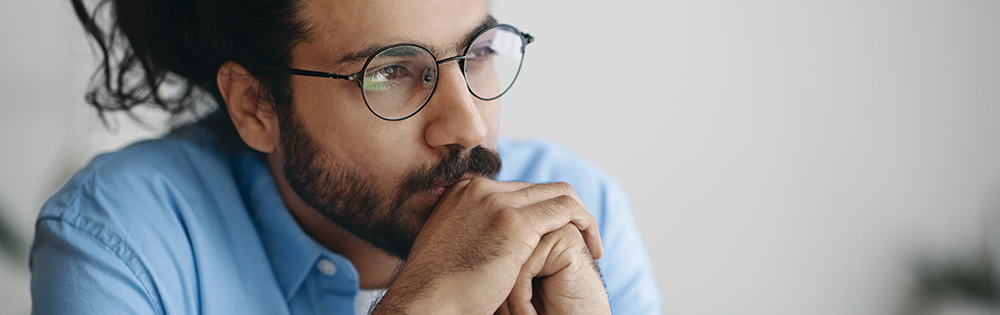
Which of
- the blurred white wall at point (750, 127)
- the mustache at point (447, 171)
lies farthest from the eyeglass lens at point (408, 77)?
the blurred white wall at point (750, 127)

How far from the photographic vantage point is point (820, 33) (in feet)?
6.70

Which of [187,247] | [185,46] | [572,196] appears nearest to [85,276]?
[187,247]

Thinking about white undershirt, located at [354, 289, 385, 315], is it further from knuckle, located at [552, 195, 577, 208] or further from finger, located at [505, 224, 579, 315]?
knuckle, located at [552, 195, 577, 208]

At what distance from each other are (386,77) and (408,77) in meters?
0.05

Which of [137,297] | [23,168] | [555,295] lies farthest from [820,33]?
[23,168]

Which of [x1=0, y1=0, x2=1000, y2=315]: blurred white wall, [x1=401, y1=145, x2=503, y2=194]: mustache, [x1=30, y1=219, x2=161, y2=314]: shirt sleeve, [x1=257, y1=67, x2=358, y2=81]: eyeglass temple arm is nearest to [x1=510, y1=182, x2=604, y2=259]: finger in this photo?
[x1=401, y1=145, x2=503, y2=194]: mustache

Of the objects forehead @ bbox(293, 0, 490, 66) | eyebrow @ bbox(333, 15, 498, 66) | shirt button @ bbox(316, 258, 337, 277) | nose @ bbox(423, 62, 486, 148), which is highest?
forehead @ bbox(293, 0, 490, 66)

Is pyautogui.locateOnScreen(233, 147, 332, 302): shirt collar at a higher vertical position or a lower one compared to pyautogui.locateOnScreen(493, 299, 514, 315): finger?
higher

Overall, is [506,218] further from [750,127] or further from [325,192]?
[750,127]

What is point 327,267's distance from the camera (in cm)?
149

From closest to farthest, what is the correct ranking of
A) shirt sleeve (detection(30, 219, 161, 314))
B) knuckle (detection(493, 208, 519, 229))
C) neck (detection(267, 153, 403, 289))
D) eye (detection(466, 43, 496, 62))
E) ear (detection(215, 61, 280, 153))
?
knuckle (detection(493, 208, 519, 229)), shirt sleeve (detection(30, 219, 161, 314)), eye (detection(466, 43, 496, 62)), ear (detection(215, 61, 280, 153)), neck (detection(267, 153, 403, 289))

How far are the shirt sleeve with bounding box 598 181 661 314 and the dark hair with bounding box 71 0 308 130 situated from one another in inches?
38.0

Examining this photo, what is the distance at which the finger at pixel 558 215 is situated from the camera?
43.4 inches

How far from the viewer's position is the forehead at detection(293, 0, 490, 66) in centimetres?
120
